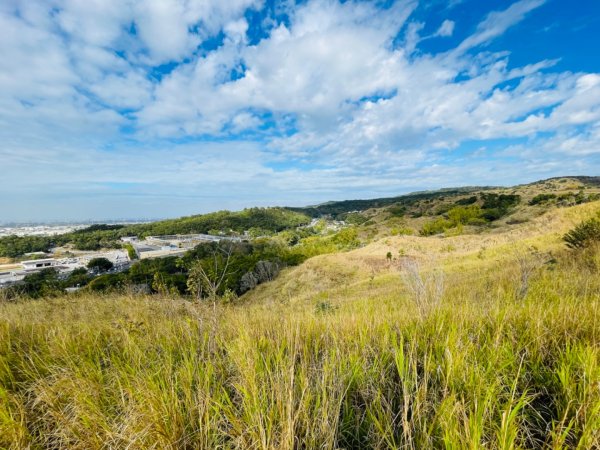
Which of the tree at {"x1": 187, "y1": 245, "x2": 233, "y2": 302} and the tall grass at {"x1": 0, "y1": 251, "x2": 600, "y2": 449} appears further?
the tree at {"x1": 187, "y1": 245, "x2": 233, "y2": 302}

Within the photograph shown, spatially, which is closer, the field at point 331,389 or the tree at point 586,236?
the field at point 331,389

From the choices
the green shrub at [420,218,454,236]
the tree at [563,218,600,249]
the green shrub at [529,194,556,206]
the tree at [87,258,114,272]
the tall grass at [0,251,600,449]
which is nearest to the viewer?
the tall grass at [0,251,600,449]

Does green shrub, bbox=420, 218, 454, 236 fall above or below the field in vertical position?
below

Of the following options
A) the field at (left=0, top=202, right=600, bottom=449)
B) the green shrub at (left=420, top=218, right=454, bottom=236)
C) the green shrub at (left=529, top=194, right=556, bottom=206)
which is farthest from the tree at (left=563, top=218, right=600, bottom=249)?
the green shrub at (left=529, top=194, right=556, bottom=206)

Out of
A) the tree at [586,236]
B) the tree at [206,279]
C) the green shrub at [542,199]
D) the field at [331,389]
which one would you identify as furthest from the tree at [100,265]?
the green shrub at [542,199]

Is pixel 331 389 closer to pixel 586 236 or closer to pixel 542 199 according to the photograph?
pixel 586 236

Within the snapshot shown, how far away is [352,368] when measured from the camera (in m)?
1.87

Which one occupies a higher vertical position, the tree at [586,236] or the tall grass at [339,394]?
the tall grass at [339,394]

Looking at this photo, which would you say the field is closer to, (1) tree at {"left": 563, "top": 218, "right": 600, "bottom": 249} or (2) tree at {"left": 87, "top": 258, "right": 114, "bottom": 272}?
(1) tree at {"left": 563, "top": 218, "right": 600, "bottom": 249}

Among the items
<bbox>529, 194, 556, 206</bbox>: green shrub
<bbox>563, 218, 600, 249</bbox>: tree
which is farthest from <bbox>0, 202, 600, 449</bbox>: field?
<bbox>529, 194, 556, 206</bbox>: green shrub

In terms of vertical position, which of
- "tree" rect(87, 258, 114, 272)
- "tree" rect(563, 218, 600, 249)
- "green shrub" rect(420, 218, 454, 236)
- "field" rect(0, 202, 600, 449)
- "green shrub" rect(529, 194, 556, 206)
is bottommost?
"tree" rect(87, 258, 114, 272)

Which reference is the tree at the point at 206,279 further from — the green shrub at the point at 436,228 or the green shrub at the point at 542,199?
the green shrub at the point at 542,199

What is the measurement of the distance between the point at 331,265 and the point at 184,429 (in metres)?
27.8

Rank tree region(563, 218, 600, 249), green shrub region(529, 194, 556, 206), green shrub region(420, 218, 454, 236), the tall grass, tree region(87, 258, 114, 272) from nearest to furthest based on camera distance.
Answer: the tall grass, tree region(563, 218, 600, 249), tree region(87, 258, 114, 272), green shrub region(529, 194, 556, 206), green shrub region(420, 218, 454, 236)
